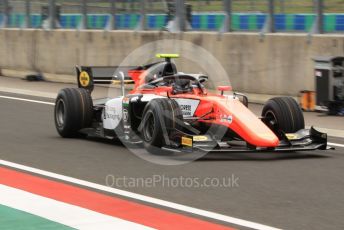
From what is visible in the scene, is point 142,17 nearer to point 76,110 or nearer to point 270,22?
point 270,22

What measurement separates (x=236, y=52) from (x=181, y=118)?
8.39 meters

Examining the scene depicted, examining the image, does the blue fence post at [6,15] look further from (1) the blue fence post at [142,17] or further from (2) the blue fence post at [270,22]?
(2) the blue fence post at [270,22]

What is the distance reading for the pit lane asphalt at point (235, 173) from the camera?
7.33 m

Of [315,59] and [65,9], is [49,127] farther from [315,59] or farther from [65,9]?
[65,9]

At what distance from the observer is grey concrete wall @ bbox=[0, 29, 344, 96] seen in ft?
55.5

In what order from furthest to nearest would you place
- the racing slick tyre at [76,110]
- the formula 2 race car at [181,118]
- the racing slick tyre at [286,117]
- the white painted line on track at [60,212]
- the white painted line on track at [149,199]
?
the racing slick tyre at [76,110]
the racing slick tyre at [286,117]
the formula 2 race car at [181,118]
the white painted line on track at [149,199]
the white painted line on track at [60,212]

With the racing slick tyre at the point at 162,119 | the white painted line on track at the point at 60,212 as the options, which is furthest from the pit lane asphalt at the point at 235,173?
the white painted line on track at the point at 60,212

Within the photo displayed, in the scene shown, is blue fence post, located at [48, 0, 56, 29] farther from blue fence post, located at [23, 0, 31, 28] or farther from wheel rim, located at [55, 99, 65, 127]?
wheel rim, located at [55, 99, 65, 127]

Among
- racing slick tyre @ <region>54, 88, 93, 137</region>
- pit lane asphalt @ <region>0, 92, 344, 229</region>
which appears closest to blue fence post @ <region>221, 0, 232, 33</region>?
pit lane asphalt @ <region>0, 92, 344, 229</region>

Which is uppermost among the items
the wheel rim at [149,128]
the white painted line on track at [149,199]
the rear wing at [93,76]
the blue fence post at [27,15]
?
the blue fence post at [27,15]

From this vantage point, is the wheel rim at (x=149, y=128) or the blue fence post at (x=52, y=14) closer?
the wheel rim at (x=149, y=128)

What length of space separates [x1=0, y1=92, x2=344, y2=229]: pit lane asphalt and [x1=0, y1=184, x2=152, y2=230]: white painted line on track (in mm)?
963

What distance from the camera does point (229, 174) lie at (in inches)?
366

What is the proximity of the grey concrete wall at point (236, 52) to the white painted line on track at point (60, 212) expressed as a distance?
511 centimetres
